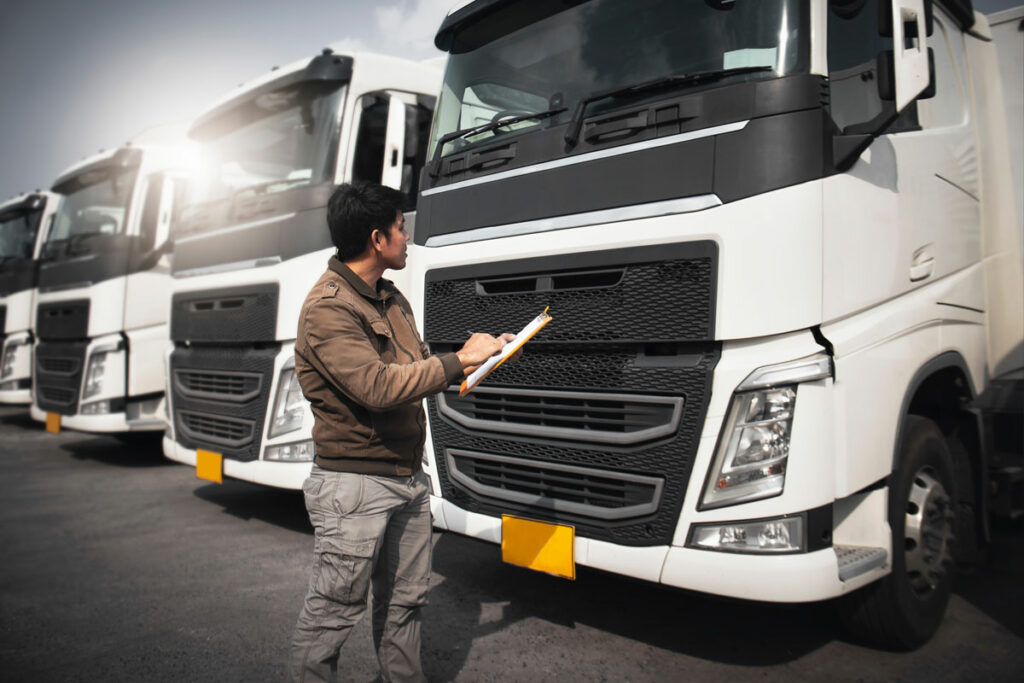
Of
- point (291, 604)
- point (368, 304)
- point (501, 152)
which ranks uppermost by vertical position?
point (501, 152)

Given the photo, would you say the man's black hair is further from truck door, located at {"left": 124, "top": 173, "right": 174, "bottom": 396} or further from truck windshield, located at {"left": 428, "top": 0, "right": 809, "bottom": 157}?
truck door, located at {"left": 124, "top": 173, "right": 174, "bottom": 396}

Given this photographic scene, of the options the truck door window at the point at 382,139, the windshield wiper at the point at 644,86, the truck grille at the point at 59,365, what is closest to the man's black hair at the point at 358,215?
the windshield wiper at the point at 644,86

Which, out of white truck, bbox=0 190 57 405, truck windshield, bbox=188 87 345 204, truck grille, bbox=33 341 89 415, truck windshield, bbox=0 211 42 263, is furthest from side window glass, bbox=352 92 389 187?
truck windshield, bbox=0 211 42 263

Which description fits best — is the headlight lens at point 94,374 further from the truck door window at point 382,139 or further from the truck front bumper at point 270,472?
the truck door window at point 382,139

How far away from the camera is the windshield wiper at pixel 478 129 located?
3.34 meters

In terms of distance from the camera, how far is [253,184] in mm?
5336

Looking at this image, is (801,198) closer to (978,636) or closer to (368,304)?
(368,304)

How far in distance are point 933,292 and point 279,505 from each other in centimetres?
488

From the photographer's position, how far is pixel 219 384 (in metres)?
5.33

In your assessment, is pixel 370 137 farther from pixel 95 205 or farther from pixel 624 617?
pixel 95 205

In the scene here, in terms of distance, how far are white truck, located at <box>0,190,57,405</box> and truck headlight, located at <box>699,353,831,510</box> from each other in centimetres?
963

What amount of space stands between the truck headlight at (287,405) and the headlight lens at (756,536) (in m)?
2.83

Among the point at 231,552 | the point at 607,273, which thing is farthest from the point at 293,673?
the point at 231,552

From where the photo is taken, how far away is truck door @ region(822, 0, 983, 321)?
2.74 metres
